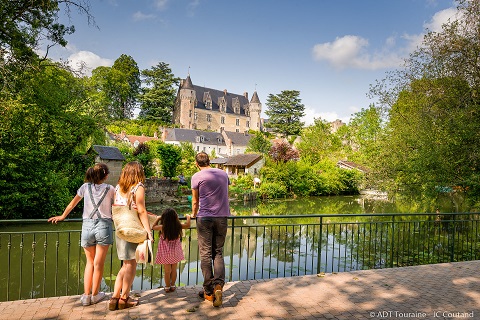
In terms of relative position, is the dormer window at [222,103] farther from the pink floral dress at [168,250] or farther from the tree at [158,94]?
the pink floral dress at [168,250]

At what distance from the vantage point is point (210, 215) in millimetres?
4270

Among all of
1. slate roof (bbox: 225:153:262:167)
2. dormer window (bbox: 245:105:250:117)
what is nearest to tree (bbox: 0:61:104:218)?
slate roof (bbox: 225:153:262:167)

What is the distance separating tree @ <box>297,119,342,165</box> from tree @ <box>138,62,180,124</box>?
27806 millimetres

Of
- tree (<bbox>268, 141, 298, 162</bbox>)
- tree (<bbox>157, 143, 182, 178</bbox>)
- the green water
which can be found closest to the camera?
the green water

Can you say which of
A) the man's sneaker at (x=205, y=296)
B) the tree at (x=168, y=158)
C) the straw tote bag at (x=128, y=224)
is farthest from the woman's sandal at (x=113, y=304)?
the tree at (x=168, y=158)

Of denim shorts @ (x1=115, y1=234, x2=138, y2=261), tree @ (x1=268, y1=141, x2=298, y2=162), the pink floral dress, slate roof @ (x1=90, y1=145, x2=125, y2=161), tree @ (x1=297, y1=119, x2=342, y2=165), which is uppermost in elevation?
tree @ (x1=297, y1=119, x2=342, y2=165)

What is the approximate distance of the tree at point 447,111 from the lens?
11.8 metres

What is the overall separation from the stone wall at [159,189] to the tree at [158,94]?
36648mm

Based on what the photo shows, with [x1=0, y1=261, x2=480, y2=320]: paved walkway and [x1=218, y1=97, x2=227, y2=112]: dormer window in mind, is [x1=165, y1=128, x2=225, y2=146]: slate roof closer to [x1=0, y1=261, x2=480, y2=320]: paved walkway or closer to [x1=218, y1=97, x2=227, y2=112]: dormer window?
[x1=218, y1=97, x2=227, y2=112]: dormer window

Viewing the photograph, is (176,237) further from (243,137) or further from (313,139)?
(243,137)

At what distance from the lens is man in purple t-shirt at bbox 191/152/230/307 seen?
429 centimetres

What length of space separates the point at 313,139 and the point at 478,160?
3543 cm

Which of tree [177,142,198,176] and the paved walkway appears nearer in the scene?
the paved walkway

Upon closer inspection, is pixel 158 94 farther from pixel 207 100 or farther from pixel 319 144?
pixel 319 144
